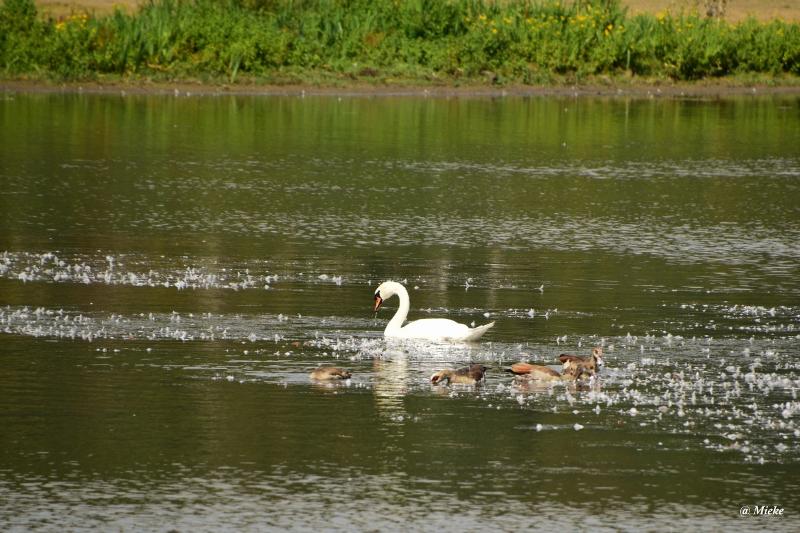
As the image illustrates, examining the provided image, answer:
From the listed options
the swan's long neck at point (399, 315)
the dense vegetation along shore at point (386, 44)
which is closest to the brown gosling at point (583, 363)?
the swan's long neck at point (399, 315)

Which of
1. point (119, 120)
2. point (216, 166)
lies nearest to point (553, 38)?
point (119, 120)

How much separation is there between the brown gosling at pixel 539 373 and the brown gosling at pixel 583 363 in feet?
0.17

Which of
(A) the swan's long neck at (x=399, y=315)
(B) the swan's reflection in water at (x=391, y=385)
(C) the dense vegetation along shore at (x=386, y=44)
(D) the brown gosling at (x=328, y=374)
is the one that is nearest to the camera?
(B) the swan's reflection in water at (x=391, y=385)

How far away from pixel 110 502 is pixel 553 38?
40421 mm

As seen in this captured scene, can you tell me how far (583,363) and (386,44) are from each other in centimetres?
3602

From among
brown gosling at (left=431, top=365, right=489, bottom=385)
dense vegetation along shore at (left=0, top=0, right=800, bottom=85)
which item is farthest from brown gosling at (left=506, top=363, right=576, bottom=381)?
dense vegetation along shore at (left=0, top=0, right=800, bottom=85)

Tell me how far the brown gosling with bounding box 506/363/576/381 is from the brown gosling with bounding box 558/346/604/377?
0.17 feet

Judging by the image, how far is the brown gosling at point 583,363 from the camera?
13.6 m

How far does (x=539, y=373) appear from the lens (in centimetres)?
1363

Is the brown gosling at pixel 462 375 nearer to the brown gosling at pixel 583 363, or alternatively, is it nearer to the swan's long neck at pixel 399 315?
the brown gosling at pixel 583 363

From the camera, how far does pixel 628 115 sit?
4272 cm

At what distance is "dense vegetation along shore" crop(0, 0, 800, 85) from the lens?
4600 cm

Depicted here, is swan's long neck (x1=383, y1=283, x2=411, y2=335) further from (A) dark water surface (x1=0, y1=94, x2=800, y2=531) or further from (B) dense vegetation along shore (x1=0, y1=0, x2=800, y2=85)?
(B) dense vegetation along shore (x1=0, y1=0, x2=800, y2=85)

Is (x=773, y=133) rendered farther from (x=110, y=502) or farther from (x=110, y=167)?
(x=110, y=502)
